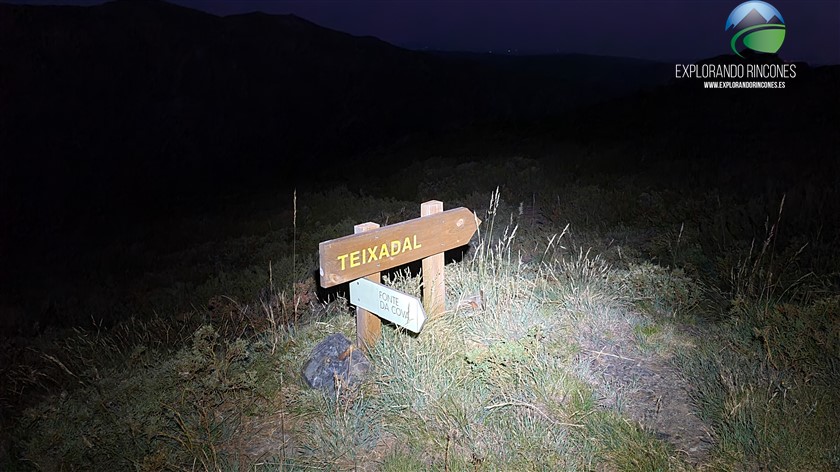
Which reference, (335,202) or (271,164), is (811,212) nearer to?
(335,202)

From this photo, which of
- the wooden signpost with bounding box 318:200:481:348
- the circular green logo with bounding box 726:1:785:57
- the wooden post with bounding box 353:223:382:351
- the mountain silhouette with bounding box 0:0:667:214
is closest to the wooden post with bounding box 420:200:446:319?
the wooden signpost with bounding box 318:200:481:348

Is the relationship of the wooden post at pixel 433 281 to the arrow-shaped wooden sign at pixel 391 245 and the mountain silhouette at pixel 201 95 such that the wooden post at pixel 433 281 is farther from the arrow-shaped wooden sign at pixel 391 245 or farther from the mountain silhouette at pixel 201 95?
the mountain silhouette at pixel 201 95

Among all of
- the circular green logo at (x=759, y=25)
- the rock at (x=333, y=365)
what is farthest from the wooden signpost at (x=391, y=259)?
the circular green logo at (x=759, y=25)

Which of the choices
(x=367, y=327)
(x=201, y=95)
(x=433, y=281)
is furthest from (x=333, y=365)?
(x=201, y=95)

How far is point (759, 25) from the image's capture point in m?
14.1

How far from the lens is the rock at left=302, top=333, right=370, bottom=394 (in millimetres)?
3939

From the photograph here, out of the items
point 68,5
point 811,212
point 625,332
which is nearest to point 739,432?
point 625,332

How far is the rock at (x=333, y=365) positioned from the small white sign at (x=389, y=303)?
0.29m

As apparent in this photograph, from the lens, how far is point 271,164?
29.1 meters

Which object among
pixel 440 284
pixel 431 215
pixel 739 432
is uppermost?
pixel 431 215

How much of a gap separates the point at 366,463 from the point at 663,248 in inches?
189

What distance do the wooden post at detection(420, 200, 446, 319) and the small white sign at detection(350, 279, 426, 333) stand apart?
20.6 inches

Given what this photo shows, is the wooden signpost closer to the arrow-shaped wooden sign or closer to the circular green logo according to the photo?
the arrow-shaped wooden sign

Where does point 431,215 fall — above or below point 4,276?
above
